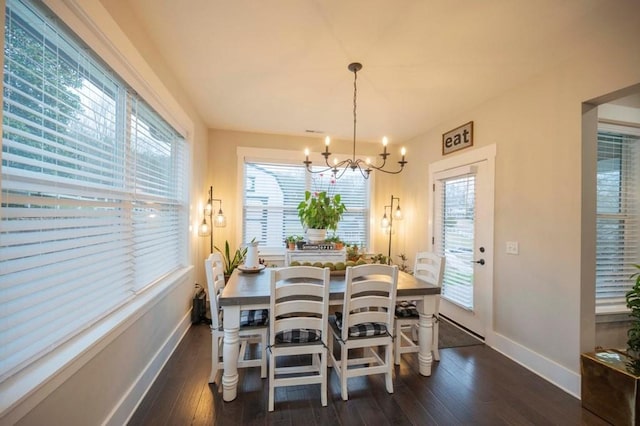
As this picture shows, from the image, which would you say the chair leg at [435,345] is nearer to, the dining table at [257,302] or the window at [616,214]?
the dining table at [257,302]

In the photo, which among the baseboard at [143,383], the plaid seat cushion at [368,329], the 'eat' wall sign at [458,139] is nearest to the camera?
the baseboard at [143,383]

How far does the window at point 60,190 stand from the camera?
38.8 inches

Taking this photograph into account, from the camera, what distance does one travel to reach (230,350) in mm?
1853

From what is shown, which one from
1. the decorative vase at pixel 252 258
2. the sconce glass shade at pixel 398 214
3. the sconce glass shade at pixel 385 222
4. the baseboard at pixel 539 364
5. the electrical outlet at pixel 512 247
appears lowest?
the baseboard at pixel 539 364

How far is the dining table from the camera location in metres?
1.82

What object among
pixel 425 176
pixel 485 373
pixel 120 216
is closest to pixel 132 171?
pixel 120 216

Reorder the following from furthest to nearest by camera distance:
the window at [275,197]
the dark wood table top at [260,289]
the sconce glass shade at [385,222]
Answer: the sconce glass shade at [385,222] < the window at [275,197] < the dark wood table top at [260,289]

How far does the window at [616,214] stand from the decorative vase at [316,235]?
107 inches

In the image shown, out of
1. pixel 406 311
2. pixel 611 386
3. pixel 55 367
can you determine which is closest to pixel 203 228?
pixel 55 367

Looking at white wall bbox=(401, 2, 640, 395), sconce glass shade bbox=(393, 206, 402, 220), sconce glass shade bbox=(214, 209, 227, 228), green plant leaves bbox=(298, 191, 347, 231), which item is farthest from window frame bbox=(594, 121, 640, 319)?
sconce glass shade bbox=(214, 209, 227, 228)

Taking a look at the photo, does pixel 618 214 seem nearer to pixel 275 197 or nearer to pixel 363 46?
pixel 363 46

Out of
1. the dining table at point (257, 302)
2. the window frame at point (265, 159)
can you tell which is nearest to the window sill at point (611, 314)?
the dining table at point (257, 302)

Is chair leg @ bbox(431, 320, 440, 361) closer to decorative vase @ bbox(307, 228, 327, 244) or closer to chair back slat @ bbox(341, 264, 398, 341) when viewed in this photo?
chair back slat @ bbox(341, 264, 398, 341)

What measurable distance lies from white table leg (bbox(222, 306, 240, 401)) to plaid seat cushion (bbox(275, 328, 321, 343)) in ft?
1.05
